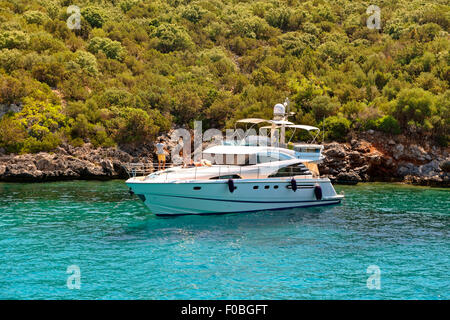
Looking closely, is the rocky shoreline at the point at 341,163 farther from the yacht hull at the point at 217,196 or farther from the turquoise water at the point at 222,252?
the yacht hull at the point at 217,196

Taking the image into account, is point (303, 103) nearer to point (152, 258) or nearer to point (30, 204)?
point (30, 204)

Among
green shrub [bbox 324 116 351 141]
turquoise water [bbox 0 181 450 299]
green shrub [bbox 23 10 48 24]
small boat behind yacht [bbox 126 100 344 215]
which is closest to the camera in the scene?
turquoise water [bbox 0 181 450 299]

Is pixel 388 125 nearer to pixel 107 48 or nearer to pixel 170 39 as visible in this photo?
pixel 107 48

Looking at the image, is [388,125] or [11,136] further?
[388,125]

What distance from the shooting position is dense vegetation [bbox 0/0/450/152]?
46.6 meters

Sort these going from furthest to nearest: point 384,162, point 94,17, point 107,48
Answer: point 94,17 < point 107,48 < point 384,162

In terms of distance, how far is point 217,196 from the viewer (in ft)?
78.5

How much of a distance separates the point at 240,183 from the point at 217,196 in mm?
1582

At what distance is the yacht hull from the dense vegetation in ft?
73.9

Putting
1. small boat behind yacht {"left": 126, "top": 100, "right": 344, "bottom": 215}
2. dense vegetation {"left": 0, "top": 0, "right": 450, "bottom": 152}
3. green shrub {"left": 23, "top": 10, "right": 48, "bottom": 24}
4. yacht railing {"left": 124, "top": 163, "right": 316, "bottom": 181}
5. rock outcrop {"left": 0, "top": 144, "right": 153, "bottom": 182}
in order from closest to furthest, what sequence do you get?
small boat behind yacht {"left": 126, "top": 100, "right": 344, "bottom": 215} < yacht railing {"left": 124, "top": 163, "right": 316, "bottom": 181} < rock outcrop {"left": 0, "top": 144, "right": 153, "bottom": 182} < dense vegetation {"left": 0, "top": 0, "right": 450, "bottom": 152} < green shrub {"left": 23, "top": 10, "right": 48, "bottom": 24}

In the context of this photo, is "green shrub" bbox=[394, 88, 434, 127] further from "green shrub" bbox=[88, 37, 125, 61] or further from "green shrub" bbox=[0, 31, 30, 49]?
"green shrub" bbox=[0, 31, 30, 49]

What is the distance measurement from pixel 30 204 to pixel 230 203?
1376cm

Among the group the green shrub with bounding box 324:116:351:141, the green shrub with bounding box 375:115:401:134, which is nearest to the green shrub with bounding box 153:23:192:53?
the green shrub with bounding box 324:116:351:141

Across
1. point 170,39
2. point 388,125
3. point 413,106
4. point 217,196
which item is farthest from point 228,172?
point 170,39
